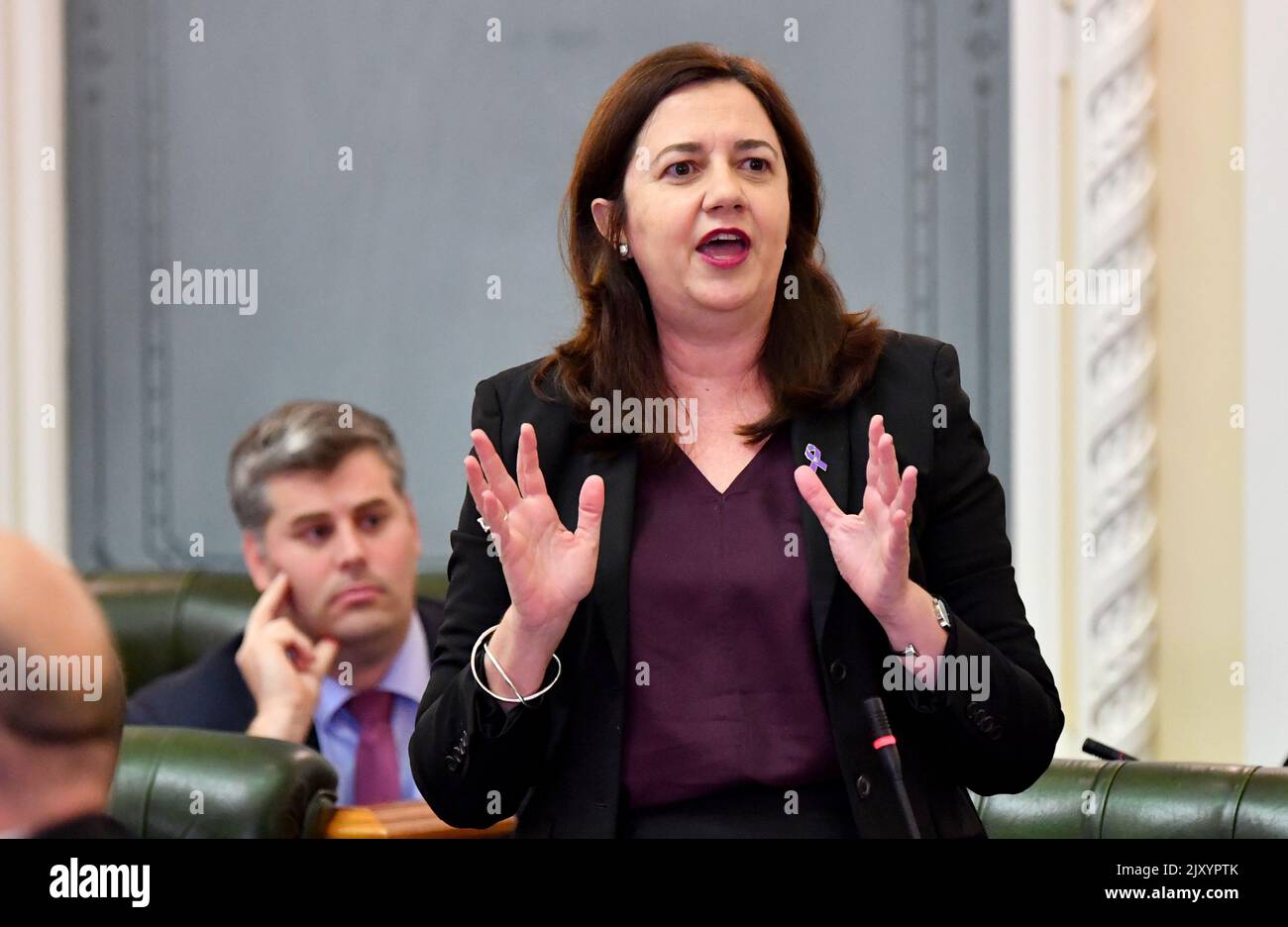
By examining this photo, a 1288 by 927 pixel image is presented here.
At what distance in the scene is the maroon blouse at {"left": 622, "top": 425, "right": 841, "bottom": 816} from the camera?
155cm

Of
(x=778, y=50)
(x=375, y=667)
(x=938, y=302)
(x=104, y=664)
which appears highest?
(x=778, y=50)

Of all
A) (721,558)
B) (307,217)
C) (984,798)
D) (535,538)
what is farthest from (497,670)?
(307,217)

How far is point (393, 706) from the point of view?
318 centimetres

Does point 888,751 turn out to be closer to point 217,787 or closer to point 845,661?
point 845,661

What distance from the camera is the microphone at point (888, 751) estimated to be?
1490mm

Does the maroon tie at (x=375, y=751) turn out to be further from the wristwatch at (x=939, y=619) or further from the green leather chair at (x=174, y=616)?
the wristwatch at (x=939, y=619)

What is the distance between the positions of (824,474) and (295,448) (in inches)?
73.1

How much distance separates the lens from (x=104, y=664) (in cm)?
132

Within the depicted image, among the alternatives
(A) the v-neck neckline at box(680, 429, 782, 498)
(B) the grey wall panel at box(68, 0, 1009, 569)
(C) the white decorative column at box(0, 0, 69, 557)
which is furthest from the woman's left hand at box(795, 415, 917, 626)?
(C) the white decorative column at box(0, 0, 69, 557)
